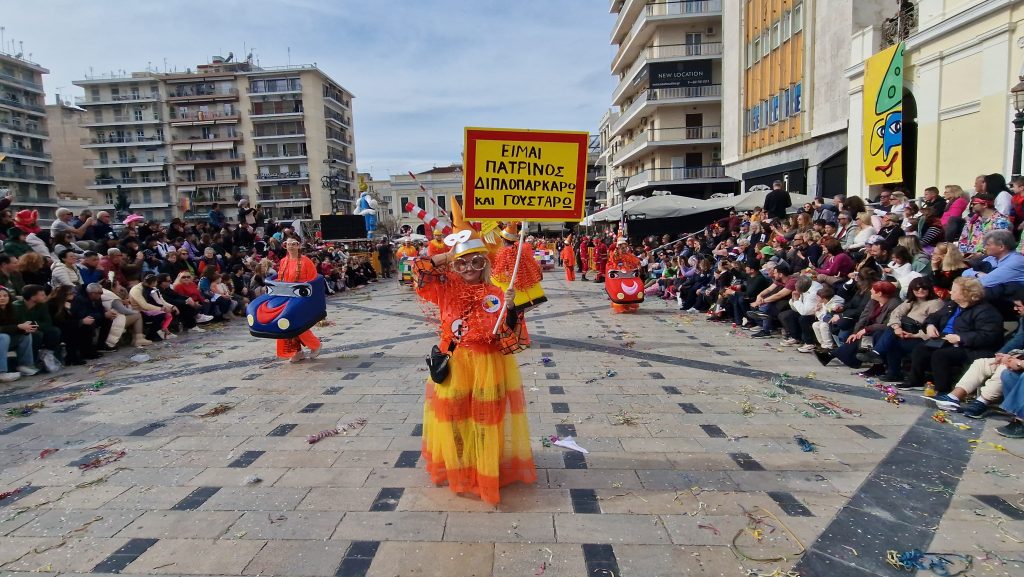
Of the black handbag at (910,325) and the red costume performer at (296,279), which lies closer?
the black handbag at (910,325)

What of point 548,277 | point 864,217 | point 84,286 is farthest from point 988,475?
point 548,277

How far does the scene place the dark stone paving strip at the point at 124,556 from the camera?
9.69ft

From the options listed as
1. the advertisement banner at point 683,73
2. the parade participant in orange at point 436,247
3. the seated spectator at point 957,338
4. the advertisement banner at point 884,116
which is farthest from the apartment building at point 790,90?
the parade participant in orange at point 436,247

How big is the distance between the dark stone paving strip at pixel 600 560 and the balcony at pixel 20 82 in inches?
2739

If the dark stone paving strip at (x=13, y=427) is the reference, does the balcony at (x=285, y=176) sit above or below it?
above

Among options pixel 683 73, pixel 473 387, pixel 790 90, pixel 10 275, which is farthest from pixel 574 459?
pixel 683 73

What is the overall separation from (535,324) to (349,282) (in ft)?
37.7

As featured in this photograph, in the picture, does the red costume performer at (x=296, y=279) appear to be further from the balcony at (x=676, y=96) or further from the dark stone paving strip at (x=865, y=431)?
the balcony at (x=676, y=96)

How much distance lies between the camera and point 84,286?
9.08m

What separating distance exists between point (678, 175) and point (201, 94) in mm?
53386

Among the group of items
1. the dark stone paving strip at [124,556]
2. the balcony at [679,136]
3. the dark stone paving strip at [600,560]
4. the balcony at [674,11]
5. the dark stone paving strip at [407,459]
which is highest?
the balcony at [674,11]

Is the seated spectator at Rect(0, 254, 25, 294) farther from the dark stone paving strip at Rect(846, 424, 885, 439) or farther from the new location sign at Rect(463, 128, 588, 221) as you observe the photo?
the dark stone paving strip at Rect(846, 424, 885, 439)

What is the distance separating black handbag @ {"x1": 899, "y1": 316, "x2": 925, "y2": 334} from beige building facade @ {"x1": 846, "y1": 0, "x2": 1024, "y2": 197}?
7.38 meters

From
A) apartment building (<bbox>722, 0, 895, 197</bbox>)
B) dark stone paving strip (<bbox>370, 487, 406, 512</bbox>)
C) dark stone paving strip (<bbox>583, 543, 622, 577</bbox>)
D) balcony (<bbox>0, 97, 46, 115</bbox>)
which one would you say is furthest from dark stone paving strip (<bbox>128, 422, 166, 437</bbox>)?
balcony (<bbox>0, 97, 46, 115</bbox>)
